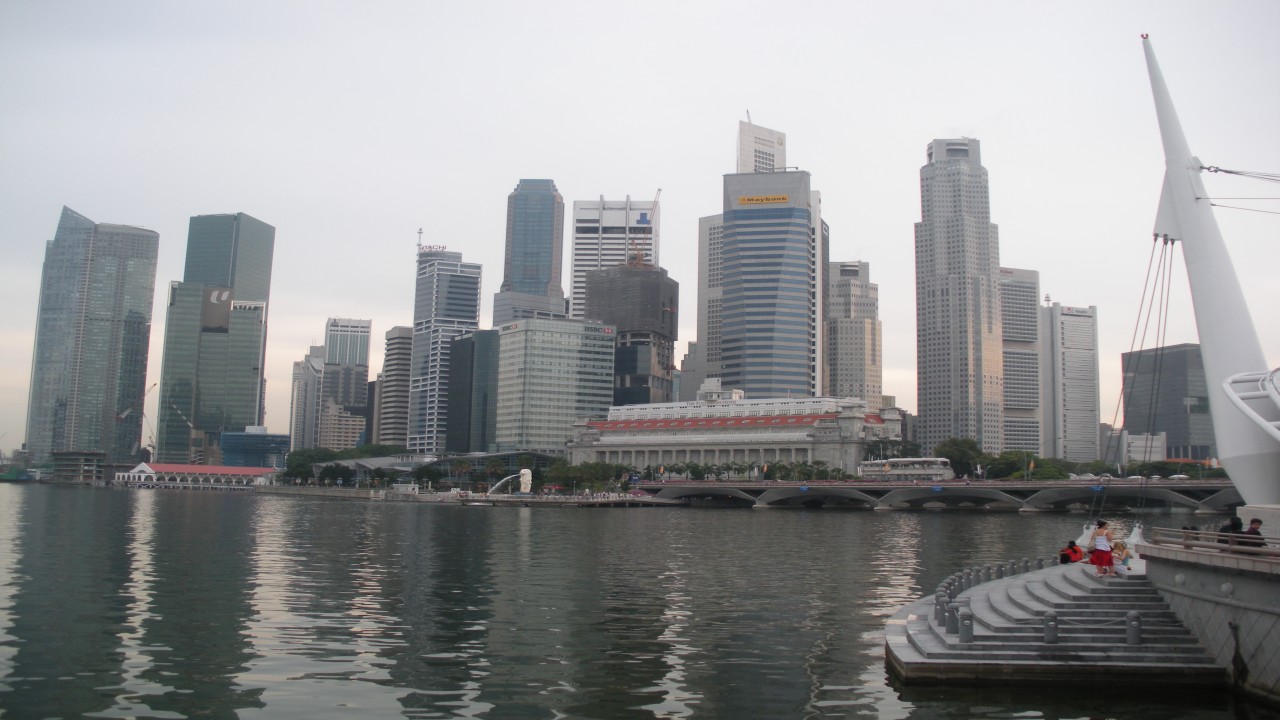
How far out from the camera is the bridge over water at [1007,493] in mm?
149000

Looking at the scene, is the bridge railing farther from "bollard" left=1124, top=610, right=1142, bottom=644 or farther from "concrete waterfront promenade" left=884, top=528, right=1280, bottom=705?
"bollard" left=1124, top=610, right=1142, bottom=644

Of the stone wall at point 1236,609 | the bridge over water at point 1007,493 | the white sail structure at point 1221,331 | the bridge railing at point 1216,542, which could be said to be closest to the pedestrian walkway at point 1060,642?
the stone wall at point 1236,609

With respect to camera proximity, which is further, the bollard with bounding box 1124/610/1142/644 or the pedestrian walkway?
the bollard with bounding box 1124/610/1142/644

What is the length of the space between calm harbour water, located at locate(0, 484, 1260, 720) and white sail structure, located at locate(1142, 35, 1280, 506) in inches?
606

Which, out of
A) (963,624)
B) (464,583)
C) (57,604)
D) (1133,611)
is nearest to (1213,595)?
(1133,611)

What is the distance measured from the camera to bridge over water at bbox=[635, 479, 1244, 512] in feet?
489

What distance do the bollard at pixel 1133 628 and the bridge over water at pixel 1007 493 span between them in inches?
4527

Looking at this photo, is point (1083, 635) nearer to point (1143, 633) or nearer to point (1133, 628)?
point (1133, 628)

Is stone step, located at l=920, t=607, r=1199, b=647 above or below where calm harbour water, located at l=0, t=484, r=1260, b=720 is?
above

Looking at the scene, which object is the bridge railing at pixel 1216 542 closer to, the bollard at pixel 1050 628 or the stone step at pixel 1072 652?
the stone step at pixel 1072 652

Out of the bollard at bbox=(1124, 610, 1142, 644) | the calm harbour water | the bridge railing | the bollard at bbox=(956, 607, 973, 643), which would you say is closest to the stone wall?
the bridge railing

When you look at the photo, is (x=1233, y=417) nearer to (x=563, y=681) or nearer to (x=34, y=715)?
(x=563, y=681)

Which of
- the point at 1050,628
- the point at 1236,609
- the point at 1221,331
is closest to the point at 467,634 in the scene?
the point at 1050,628

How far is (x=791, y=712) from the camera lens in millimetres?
24547
